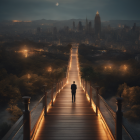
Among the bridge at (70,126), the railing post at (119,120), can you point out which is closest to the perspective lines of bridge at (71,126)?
the bridge at (70,126)

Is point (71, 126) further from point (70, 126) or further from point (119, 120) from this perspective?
point (119, 120)

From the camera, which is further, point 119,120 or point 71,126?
point 71,126

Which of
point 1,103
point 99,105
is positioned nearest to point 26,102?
point 99,105

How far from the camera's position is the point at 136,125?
2941 centimetres

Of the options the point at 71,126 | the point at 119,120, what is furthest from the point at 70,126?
the point at 119,120

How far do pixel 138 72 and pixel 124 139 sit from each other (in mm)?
64305

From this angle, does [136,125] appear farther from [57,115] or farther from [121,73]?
[121,73]

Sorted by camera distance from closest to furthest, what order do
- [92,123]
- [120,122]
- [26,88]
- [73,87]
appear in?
[120,122], [92,123], [73,87], [26,88]

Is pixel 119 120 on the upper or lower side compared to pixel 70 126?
upper

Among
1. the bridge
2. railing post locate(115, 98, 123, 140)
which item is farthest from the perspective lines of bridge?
railing post locate(115, 98, 123, 140)

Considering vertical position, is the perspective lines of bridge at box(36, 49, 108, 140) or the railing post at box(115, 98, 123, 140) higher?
the railing post at box(115, 98, 123, 140)

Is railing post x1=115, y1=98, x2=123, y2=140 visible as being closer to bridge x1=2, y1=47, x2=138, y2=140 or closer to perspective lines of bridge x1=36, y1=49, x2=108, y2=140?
bridge x1=2, y1=47, x2=138, y2=140

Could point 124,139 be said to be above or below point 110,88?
above

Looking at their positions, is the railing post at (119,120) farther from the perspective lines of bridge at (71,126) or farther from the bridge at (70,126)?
the perspective lines of bridge at (71,126)
